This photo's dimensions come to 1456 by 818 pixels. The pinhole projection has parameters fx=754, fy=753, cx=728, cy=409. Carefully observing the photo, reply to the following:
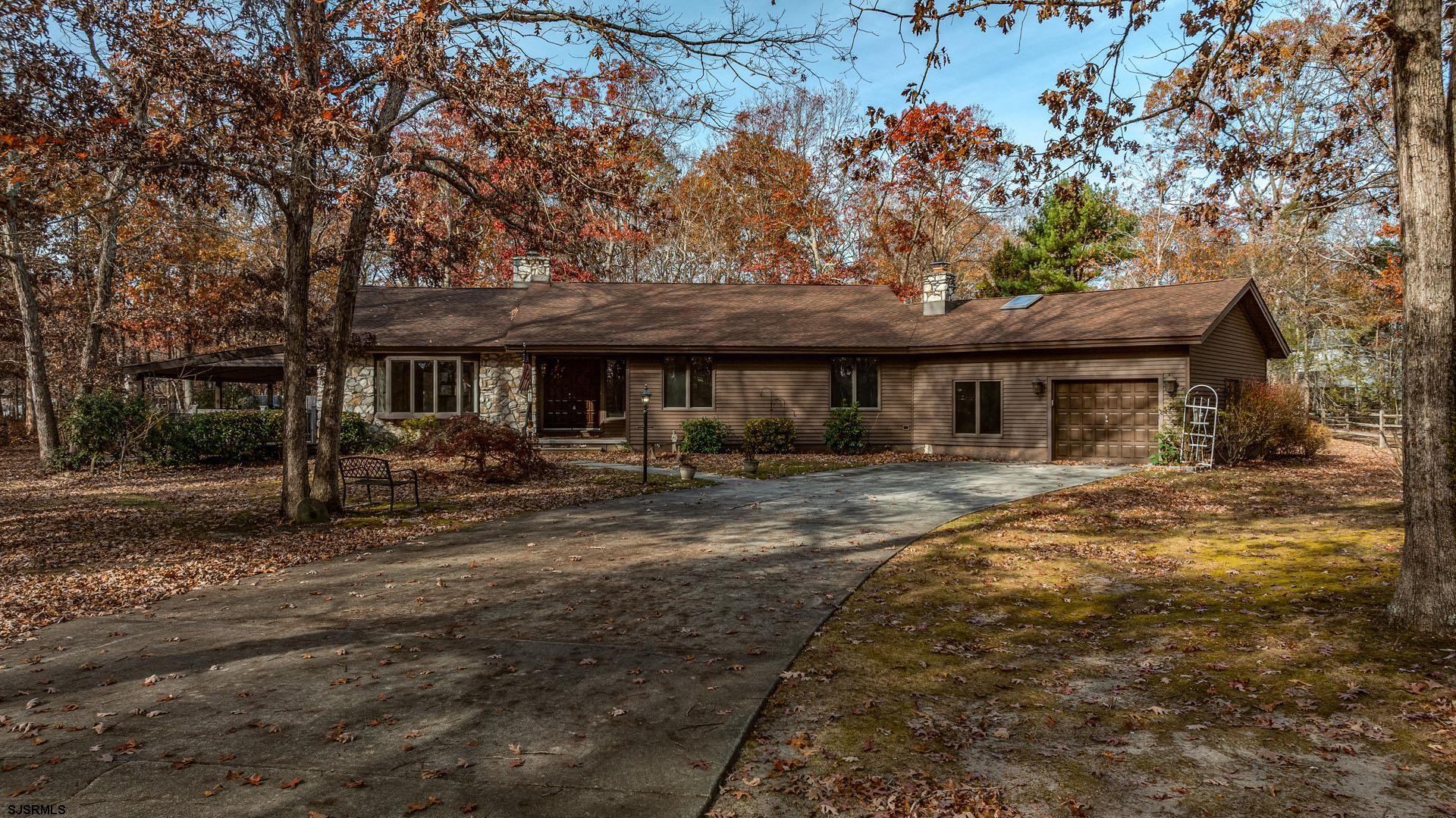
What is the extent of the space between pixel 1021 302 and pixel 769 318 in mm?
7324

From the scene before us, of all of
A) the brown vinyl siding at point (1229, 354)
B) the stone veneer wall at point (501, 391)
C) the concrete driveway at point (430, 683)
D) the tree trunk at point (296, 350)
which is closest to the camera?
the concrete driveway at point (430, 683)

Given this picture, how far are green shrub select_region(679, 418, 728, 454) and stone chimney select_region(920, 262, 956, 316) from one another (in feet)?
25.2

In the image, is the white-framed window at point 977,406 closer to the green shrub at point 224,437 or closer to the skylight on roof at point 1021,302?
the skylight on roof at point 1021,302

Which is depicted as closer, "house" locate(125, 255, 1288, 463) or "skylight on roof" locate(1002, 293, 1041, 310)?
"house" locate(125, 255, 1288, 463)

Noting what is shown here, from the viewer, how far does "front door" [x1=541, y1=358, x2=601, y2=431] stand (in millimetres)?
23484

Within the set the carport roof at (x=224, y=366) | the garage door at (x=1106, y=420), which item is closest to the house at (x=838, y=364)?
the garage door at (x=1106, y=420)

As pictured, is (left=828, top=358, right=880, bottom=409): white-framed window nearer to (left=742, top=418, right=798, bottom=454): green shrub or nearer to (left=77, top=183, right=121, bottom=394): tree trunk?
(left=742, top=418, right=798, bottom=454): green shrub

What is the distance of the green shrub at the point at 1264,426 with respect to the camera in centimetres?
1644

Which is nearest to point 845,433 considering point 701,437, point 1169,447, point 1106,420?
point 701,437

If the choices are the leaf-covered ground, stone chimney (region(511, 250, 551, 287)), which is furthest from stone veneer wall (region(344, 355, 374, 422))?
stone chimney (region(511, 250, 551, 287))

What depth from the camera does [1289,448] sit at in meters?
18.1

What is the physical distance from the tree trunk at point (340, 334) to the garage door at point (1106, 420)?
1617 cm

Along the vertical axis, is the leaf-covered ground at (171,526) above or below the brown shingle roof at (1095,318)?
below

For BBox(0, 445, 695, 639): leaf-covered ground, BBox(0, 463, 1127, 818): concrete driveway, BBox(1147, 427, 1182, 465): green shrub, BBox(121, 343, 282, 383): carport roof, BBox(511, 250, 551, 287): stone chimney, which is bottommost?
BBox(0, 463, 1127, 818): concrete driveway
